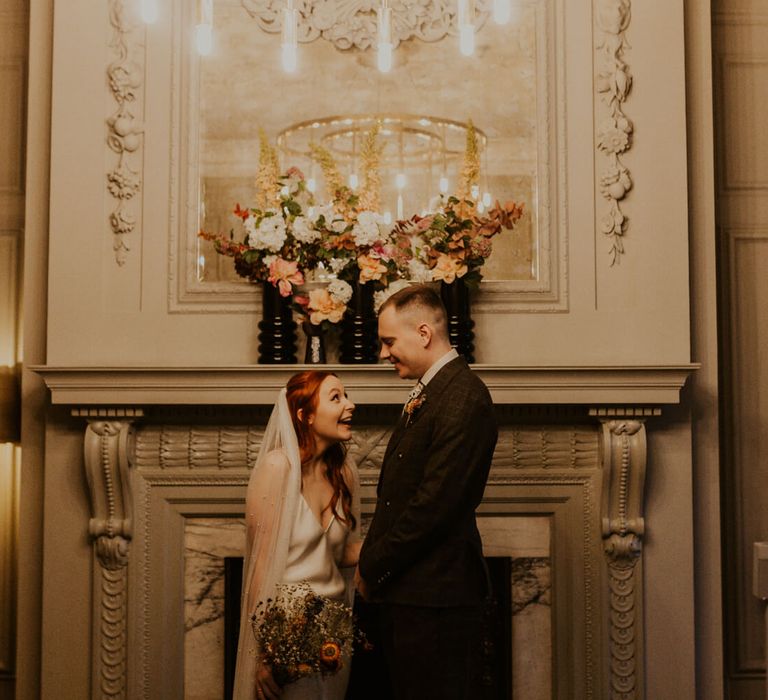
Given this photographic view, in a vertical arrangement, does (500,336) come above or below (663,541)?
above

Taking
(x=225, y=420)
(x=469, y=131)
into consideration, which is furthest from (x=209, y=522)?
(x=469, y=131)

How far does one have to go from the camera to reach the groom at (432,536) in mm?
2764

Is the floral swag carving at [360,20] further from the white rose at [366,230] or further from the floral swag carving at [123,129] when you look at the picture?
the white rose at [366,230]

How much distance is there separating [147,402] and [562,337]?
5.43 ft

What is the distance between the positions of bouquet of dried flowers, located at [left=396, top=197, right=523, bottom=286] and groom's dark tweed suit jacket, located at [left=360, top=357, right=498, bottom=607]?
0.90 metres

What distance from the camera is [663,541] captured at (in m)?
3.88

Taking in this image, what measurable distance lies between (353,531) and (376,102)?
1867mm

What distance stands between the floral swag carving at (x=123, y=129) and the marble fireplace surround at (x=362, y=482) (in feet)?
2.12

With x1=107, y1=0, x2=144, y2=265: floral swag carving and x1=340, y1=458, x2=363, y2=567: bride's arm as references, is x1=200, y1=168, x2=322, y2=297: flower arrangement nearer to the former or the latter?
x1=107, y1=0, x2=144, y2=265: floral swag carving

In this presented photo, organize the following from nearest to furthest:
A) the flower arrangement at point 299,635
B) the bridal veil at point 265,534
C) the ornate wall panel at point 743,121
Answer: the flower arrangement at point 299,635, the bridal veil at point 265,534, the ornate wall panel at point 743,121

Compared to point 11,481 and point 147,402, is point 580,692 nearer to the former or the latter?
point 147,402

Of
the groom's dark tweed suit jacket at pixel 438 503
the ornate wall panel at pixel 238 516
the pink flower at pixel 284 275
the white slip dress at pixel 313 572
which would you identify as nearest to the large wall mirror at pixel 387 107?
the pink flower at pixel 284 275

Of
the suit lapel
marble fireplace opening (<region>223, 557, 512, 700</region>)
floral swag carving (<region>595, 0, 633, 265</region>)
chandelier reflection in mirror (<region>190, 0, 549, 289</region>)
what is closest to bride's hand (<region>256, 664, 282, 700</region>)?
the suit lapel

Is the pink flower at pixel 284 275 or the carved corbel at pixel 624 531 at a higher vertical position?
the pink flower at pixel 284 275
